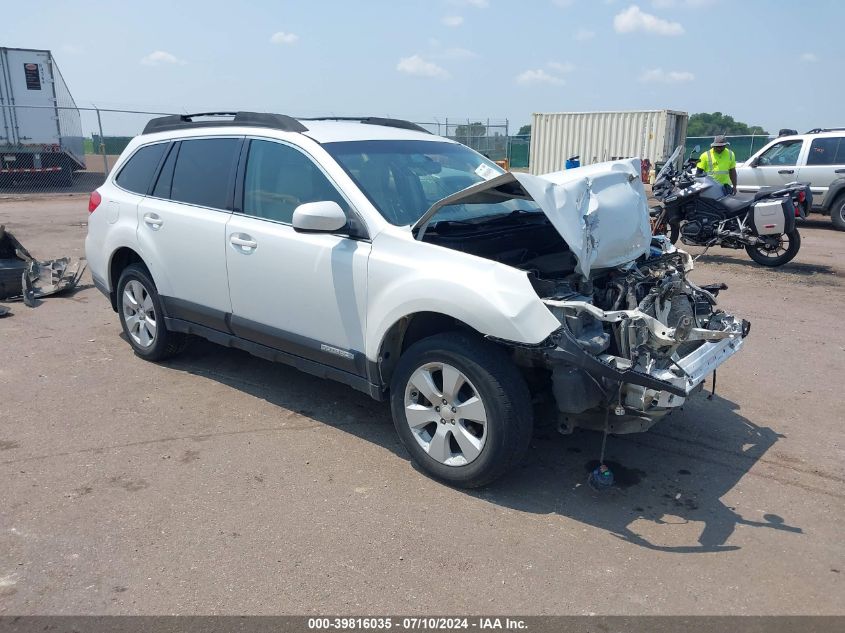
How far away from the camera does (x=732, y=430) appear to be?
4609 millimetres

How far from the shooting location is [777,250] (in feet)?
32.7

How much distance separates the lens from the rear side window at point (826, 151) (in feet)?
44.7

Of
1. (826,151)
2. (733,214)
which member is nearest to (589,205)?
(733,214)

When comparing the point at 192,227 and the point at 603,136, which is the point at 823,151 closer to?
the point at 603,136

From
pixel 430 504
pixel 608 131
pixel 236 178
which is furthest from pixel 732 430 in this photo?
pixel 608 131

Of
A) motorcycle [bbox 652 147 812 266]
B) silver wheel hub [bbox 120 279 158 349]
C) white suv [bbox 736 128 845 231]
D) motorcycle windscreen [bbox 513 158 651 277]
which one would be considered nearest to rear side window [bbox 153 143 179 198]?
silver wheel hub [bbox 120 279 158 349]

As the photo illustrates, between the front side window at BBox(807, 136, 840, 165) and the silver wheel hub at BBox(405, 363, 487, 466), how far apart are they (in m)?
13.0

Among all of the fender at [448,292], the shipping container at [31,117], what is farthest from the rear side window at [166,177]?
the shipping container at [31,117]

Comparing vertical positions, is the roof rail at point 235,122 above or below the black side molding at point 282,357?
above

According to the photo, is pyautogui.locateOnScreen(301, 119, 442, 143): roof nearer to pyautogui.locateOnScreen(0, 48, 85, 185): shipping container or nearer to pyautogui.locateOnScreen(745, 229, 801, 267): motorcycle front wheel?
pyautogui.locateOnScreen(745, 229, 801, 267): motorcycle front wheel

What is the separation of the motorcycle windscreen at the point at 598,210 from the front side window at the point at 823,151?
11434 millimetres

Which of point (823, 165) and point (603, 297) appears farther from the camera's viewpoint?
point (823, 165)

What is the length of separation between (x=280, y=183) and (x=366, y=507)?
218 centimetres

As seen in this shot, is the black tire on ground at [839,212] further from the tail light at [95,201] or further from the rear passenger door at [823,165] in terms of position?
the tail light at [95,201]
